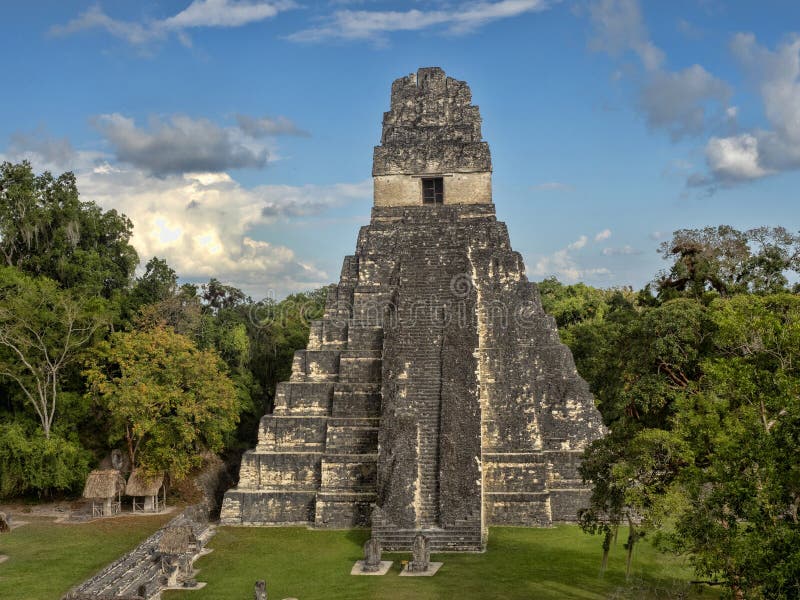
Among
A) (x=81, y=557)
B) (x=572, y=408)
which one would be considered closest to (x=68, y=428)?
(x=81, y=557)

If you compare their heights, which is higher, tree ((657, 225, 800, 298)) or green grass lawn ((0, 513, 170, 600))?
tree ((657, 225, 800, 298))

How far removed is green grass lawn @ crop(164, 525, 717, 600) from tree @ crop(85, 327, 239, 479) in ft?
14.0

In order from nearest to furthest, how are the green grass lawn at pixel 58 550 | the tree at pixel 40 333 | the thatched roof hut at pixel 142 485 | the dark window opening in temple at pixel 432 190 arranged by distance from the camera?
the green grass lawn at pixel 58 550 → the thatched roof hut at pixel 142 485 → the tree at pixel 40 333 → the dark window opening in temple at pixel 432 190

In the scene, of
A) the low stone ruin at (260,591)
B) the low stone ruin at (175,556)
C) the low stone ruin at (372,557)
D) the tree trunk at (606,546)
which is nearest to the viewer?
the low stone ruin at (260,591)

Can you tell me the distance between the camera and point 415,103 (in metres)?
25.6

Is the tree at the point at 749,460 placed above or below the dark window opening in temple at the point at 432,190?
below

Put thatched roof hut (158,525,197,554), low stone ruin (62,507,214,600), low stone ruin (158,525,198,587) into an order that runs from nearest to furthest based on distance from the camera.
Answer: low stone ruin (62,507,214,600), low stone ruin (158,525,198,587), thatched roof hut (158,525,197,554)

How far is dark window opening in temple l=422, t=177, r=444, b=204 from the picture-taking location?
24359 millimetres

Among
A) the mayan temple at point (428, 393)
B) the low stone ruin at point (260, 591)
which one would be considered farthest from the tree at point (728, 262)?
the low stone ruin at point (260, 591)

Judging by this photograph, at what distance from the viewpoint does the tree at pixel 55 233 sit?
81.4ft

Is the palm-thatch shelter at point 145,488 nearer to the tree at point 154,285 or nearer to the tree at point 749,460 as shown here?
the tree at point 154,285

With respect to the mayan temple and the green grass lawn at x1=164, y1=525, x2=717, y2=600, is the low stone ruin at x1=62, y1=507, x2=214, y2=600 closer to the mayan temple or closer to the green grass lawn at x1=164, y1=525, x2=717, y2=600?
the green grass lawn at x1=164, y1=525, x2=717, y2=600

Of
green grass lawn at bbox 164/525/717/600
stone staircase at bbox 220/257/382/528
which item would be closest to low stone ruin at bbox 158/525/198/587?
green grass lawn at bbox 164/525/717/600

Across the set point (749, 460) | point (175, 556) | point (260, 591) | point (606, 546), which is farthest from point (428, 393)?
point (749, 460)
